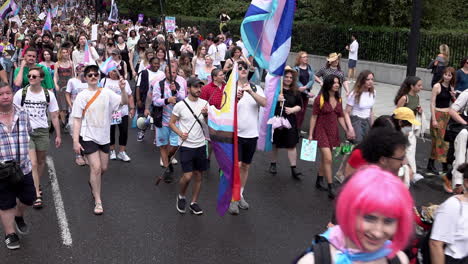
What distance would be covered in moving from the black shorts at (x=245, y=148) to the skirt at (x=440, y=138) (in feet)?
10.3

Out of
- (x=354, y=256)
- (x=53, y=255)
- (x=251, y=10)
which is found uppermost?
(x=251, y=10)

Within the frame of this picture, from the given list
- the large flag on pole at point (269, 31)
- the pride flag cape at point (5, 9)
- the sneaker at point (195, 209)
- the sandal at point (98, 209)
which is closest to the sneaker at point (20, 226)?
the sandal at point (98, 209)

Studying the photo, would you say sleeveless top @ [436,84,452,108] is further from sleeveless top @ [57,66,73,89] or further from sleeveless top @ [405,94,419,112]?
sleeveless top @ [57,66,73,89]

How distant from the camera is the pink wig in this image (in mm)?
2141

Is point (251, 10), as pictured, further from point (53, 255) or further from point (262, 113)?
point (53, 255)

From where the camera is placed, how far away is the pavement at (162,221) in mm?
5414

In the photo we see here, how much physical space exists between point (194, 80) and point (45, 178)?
9.22ft

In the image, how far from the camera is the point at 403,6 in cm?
2031

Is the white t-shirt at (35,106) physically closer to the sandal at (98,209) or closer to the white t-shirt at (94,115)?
the white t-shirt at (94,115)

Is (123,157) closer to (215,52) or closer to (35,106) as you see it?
(35,106)

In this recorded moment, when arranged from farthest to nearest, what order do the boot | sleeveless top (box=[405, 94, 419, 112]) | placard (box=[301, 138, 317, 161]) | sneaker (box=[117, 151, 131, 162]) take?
1. sneaker (box=[117, 151, 131, 162])
2. the boot
3. sleeveless top (box=[405, 94, 419, 112])
4. placard (box=[301, 138, 317, 161])

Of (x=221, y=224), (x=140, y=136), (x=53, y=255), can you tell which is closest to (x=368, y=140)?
(x=221, y=224)

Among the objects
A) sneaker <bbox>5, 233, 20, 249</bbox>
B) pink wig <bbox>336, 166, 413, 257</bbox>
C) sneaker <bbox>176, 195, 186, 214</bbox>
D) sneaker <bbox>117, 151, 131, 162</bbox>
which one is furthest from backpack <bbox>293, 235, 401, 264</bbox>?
sneaker <bbox>117, 151, 131, 162</bbox>

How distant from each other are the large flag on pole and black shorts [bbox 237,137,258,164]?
2.77 feet
